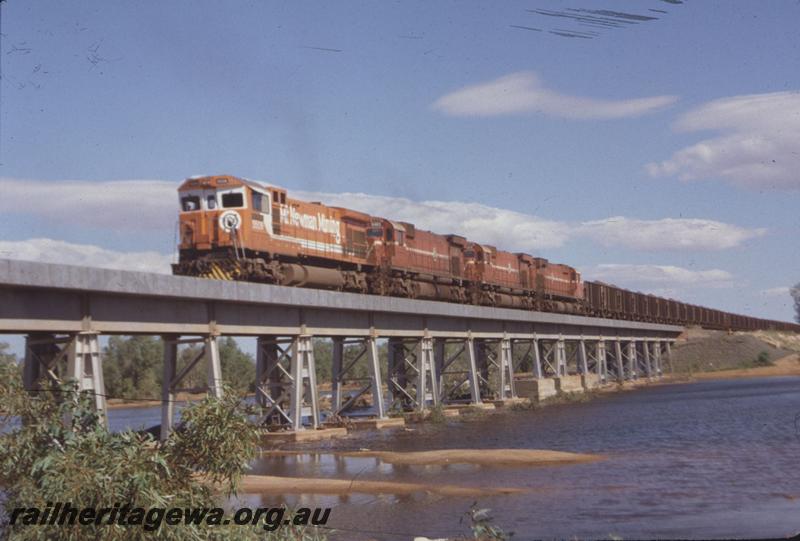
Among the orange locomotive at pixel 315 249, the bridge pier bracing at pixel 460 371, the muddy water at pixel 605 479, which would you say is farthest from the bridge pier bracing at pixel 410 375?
the orange locomotive at pixel 315 249

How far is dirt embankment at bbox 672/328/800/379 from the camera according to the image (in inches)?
4063

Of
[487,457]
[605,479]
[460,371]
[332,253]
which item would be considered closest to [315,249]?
[332,253]

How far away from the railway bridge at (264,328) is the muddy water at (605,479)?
3.79 meters

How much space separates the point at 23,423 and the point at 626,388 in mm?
77935

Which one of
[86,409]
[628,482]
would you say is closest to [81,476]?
[86,409]

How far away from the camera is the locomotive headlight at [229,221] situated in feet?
105

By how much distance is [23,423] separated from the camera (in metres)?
13.4

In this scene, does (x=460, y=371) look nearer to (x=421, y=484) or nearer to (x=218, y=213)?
(x=218, y=213)

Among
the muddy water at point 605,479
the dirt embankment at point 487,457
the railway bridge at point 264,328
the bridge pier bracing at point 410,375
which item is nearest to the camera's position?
the muddy water at point 605,479

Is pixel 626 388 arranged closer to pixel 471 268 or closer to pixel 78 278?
pixel 471 268

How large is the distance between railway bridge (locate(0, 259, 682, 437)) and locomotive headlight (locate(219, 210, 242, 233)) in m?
2.86

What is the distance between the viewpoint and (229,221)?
32156mm

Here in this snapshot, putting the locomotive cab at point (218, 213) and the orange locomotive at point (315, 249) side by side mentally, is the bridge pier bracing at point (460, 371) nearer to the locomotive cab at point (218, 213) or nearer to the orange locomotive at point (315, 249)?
the orange locomotive at point (315, 249)

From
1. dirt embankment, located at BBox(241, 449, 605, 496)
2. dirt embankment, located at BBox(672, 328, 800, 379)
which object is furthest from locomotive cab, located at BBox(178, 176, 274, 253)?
dirt embankment, located at BBox(672, 328, 800, 379)
